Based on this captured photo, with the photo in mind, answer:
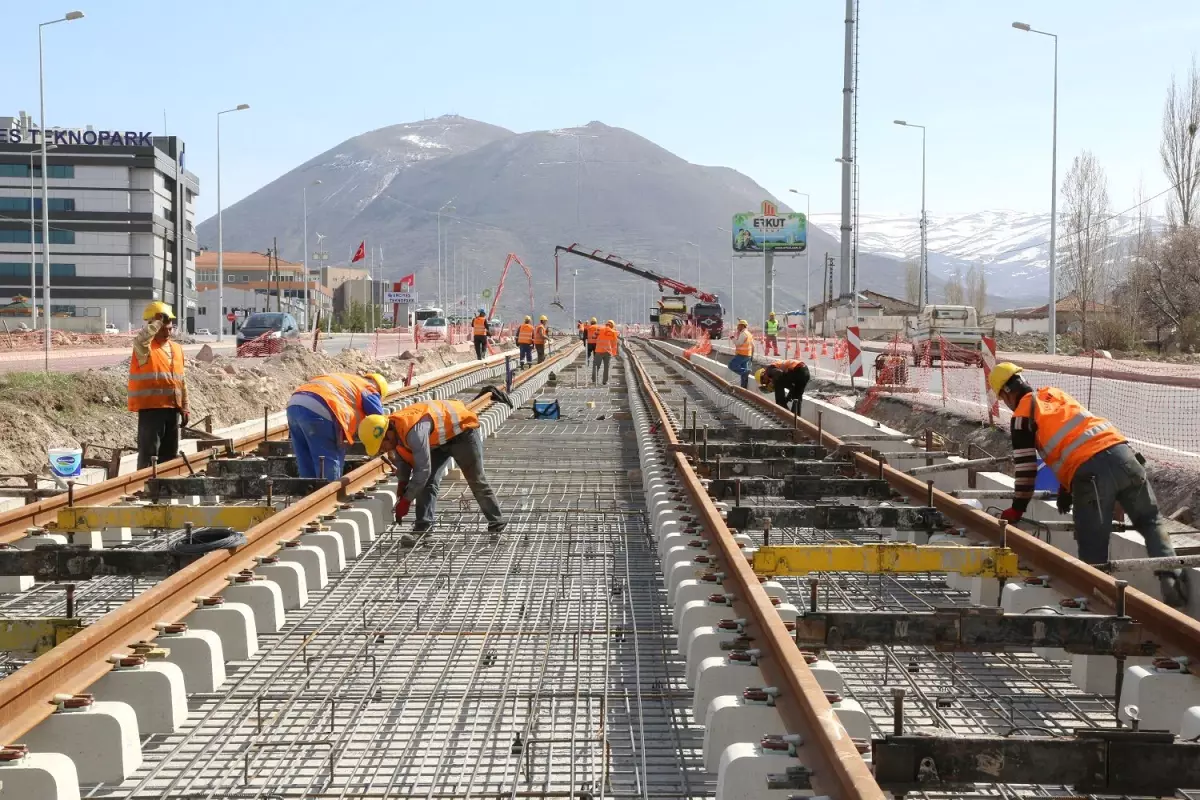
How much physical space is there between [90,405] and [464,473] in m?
9.50

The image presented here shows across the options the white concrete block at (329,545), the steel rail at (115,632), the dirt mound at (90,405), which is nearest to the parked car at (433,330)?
the dirt mound at (90,405)

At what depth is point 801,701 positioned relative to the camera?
12.1ft

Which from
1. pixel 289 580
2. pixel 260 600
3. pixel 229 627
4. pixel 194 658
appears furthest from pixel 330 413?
pixel 194 658

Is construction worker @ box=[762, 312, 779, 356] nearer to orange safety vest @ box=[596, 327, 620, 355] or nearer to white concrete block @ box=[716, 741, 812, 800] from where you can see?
orange safety vest @ box=[596, 327, 620, 355]

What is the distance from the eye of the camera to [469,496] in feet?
36.7

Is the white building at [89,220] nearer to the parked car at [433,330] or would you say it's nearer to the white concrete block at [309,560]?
the parked car at [433,330]

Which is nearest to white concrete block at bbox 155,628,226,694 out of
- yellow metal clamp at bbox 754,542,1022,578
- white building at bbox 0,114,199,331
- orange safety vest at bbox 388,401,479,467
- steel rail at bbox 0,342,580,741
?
steel rail at bbox 0,342,580,741

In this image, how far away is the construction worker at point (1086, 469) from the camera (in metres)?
6.96

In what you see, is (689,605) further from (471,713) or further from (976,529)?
(976,529)

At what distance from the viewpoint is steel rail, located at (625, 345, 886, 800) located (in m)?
3.08

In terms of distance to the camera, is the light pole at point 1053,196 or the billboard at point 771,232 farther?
→ the billboard at point 771,232

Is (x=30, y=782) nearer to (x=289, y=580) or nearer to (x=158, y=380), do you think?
(x=289, y=580)

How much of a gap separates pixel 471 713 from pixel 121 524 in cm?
324

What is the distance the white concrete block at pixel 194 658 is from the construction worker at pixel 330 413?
13.7ft
